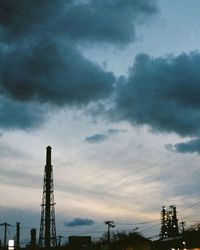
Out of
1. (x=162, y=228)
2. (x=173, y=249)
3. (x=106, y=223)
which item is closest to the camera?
(x=173, y=249)

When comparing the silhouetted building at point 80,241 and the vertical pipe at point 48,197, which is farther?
the silhouetted building at point 80,241

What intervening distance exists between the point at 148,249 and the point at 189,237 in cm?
2454

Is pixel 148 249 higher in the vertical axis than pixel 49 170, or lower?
lower

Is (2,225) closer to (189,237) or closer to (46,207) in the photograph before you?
(46,207)

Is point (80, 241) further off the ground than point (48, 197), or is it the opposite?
point (48, 197)

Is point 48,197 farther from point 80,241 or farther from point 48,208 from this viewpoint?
point 80,241

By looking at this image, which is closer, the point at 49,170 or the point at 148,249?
the point at 49,170

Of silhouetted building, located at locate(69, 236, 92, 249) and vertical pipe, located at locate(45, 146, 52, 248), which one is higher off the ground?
vertical pipe, located at locate(45, 146, 52, 248)

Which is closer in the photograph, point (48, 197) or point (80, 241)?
point (48, 197)

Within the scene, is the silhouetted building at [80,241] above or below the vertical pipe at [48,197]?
below

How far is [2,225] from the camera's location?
2894 inches

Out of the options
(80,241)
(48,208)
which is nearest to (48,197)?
(48,208)

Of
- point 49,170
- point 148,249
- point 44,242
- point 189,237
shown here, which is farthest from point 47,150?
point 189,237

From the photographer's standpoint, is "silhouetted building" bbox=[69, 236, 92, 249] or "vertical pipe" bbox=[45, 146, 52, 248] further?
"silhouetted building" bbox=[69, 236, 92, 249]
